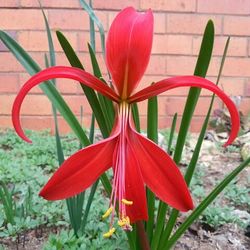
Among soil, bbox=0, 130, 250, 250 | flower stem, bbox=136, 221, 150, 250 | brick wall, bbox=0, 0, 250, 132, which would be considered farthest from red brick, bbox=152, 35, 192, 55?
flower stem, bbox=136, 221, 150, 250

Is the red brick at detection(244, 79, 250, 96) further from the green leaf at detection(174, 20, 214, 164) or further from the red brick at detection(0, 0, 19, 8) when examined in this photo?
the green leaf at detection(174, 20, 214, 164)

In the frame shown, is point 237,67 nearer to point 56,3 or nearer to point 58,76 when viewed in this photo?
point 56,3

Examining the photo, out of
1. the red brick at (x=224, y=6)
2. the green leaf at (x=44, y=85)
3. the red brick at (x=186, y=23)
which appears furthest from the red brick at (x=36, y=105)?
the green leaf at (x=44, y=85)

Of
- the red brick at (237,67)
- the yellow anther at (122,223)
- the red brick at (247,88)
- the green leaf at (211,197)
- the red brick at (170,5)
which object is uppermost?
the red brick at (170,5)

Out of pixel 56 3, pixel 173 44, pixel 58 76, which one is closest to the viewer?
pixel 58 76

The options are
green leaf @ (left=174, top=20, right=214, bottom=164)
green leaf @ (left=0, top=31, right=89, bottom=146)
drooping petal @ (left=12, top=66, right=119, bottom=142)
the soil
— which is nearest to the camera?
drooping petal @ (left=12, top=66, right=119, bottom=142)

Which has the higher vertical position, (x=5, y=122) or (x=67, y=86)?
(x=67, y=86)

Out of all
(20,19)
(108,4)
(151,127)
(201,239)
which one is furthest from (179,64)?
(151,127)

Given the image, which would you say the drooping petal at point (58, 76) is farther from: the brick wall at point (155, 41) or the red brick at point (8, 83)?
the red brick at point (8, 83)
